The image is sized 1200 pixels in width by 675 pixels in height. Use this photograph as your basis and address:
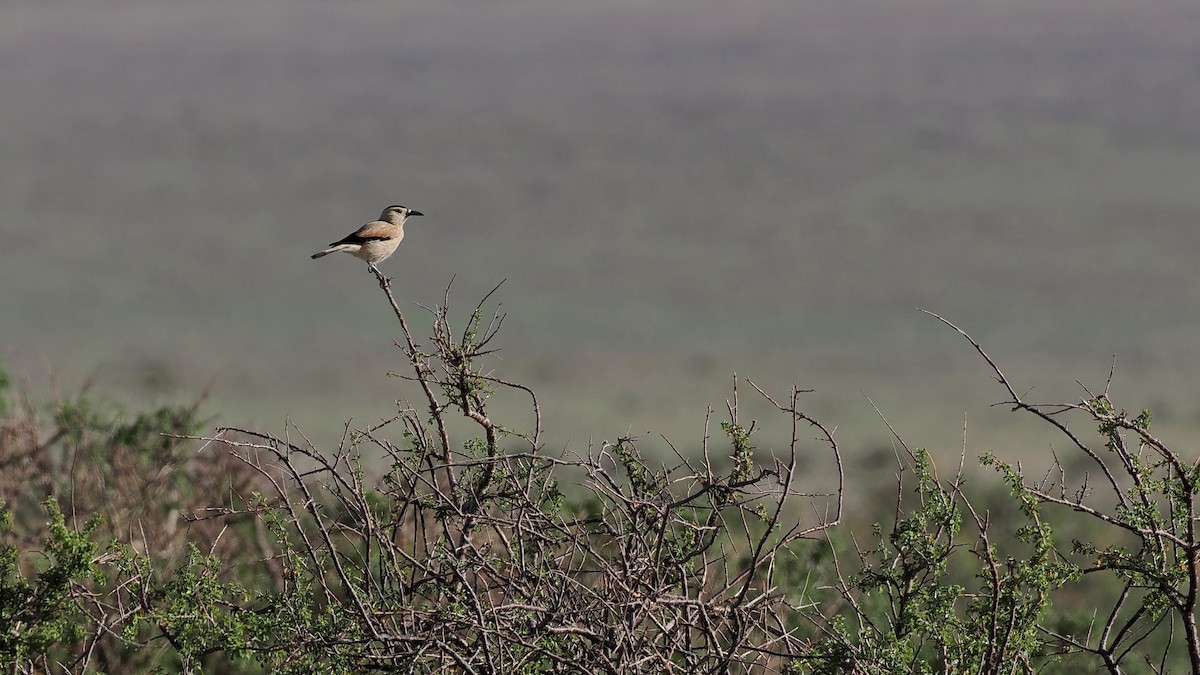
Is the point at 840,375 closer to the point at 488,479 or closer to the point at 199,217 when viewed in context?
the point at 199,217

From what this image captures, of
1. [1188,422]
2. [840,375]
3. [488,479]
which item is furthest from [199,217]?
[488,479]

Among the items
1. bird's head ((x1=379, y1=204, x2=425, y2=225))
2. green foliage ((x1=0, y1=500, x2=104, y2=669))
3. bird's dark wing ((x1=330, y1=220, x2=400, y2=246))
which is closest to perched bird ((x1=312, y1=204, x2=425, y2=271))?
bird's dark wing ((x1=330, y1=220, x2=400, y2=246))

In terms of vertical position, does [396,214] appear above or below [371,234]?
above

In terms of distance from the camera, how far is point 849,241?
8075 centimetres

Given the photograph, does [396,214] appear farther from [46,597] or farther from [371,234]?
[46,597]

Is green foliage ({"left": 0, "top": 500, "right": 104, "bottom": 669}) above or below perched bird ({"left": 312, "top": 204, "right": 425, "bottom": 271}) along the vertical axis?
below

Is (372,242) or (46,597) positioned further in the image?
(372,242)

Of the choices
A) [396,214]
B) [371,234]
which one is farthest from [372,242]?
[396,214]

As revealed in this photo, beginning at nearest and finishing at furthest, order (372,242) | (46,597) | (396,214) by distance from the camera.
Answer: (46,597), (372,242), (396,214)

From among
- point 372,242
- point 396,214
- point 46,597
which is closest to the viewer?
point 46,597

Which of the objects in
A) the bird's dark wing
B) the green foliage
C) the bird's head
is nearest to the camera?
the green foliage

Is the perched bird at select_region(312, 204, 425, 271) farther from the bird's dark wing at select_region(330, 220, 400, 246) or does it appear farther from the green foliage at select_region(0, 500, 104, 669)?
the green foliage at select_region(0, 500, 104, 669)

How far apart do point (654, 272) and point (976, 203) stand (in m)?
20.0

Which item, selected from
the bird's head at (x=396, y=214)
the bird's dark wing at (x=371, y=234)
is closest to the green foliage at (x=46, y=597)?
the bird's dark wing at (x=371, y=234)
